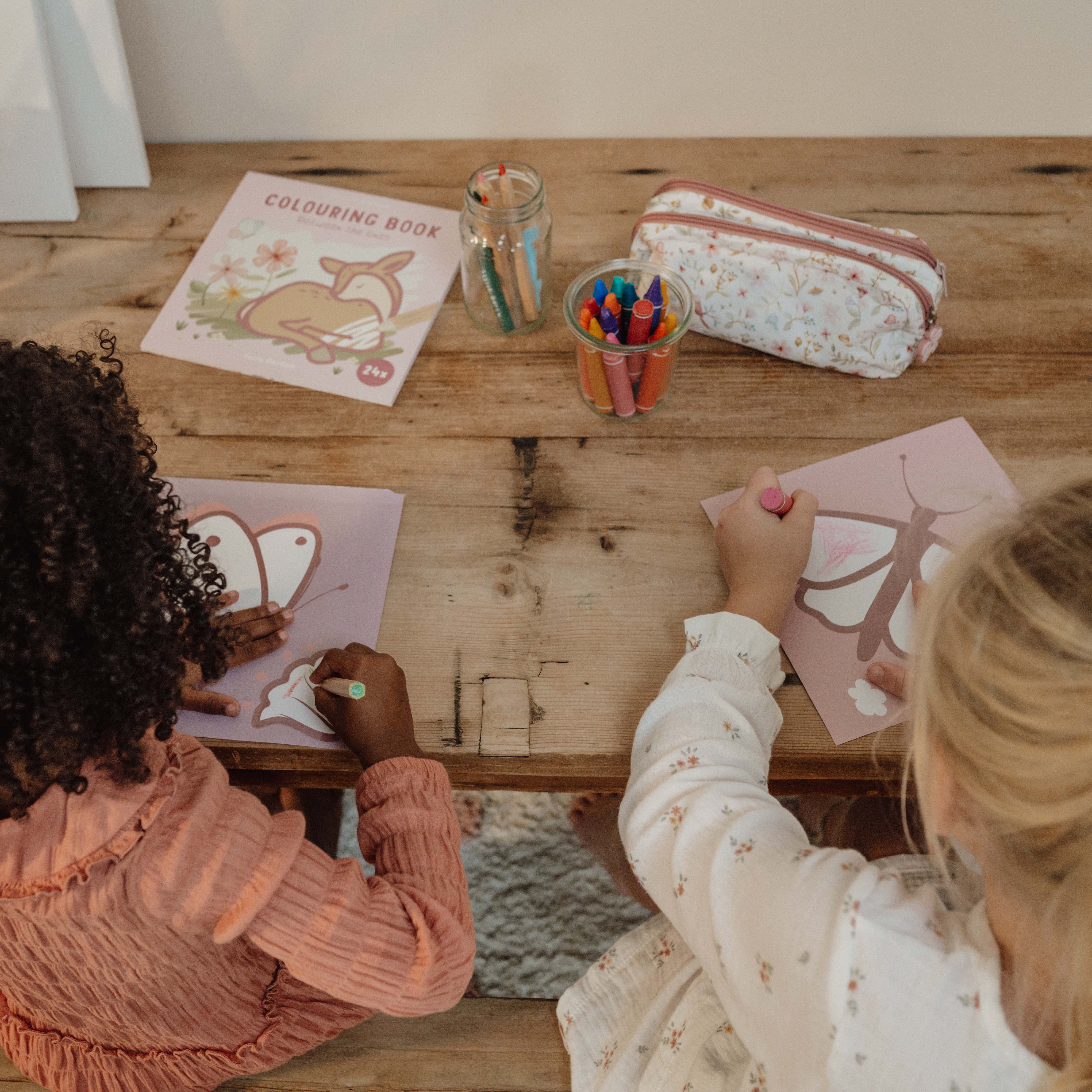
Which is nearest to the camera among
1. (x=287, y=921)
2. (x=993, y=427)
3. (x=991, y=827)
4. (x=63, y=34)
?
(x=991, y=827)

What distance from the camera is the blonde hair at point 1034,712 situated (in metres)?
0.44

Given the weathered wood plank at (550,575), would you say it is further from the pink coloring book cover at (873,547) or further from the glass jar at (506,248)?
the glass jar at (506,248)

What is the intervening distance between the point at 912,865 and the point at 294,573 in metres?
0.55

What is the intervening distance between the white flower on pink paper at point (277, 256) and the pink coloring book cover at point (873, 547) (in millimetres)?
522

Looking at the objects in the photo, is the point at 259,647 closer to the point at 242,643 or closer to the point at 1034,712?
the point at 242,643

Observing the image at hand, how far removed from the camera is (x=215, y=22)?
3.35ft

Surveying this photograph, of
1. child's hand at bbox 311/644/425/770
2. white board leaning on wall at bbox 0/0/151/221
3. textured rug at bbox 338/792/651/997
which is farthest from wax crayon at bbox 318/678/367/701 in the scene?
white board leaning on wall at bbox 0/0/151/221

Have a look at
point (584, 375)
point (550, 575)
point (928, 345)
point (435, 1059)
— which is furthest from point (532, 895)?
point (928, 345)

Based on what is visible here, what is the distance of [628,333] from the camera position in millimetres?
801

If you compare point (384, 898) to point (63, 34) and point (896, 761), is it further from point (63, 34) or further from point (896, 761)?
point (63, 34)

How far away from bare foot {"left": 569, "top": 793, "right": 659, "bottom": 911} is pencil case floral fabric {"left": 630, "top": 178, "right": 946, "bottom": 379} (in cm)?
51

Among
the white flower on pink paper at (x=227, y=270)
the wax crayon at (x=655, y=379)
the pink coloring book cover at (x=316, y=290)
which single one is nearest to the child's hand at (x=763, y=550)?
the wax crayon at (x=655, y=379)

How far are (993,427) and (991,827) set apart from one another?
0.46 m

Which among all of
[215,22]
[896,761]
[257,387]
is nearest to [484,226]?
[257,387]
